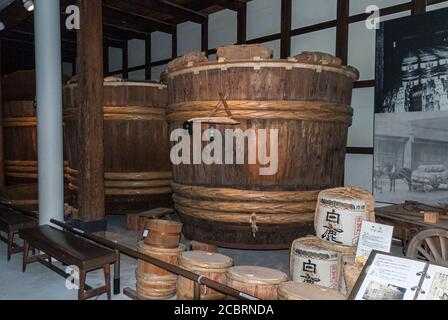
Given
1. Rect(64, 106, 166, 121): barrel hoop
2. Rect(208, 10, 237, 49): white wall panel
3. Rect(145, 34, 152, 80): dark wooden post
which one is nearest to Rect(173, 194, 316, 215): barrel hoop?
Rect(64, 106, 166, 121): barrel hoop

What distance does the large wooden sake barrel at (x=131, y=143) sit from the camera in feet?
21.3

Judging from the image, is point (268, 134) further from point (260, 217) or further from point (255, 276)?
point (255, 276)

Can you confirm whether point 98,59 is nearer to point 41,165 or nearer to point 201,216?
point 41,165

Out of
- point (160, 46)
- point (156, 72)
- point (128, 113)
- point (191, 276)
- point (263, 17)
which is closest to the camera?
point (191, 276)

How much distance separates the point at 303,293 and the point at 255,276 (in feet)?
1.56

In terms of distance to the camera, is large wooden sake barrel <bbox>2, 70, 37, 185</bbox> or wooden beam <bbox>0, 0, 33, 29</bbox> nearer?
wooden beam <bbox>0, 0, 33, 29</bbox>

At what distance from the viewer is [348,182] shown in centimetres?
647

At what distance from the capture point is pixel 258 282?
3.07 meters

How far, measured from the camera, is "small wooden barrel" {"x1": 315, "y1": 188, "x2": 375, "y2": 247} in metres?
3.84

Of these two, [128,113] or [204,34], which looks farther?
[204,34]

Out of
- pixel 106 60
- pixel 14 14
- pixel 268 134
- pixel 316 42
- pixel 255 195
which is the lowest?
pixel 255 195

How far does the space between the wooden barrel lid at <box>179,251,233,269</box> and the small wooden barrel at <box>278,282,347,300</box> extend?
626 mm

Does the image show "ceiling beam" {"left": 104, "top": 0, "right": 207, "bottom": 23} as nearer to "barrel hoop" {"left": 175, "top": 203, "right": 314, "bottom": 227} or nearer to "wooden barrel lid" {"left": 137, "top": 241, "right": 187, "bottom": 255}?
"barrel hoop" {"left": 175, "top": 203, "right": 314, "bottom": 227}

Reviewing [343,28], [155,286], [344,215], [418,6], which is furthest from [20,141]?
[418,6]
